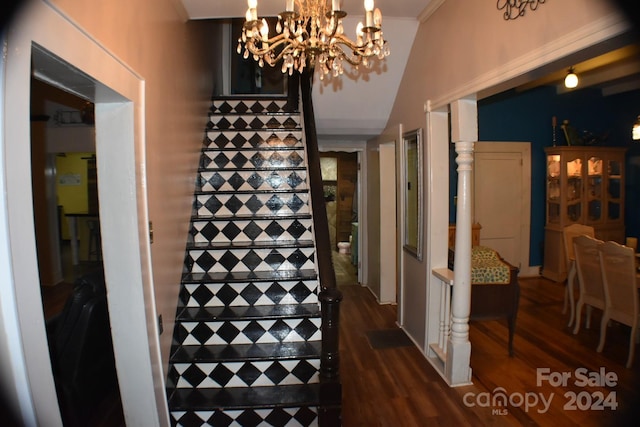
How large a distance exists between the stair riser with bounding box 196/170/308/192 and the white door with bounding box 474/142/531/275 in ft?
10.7

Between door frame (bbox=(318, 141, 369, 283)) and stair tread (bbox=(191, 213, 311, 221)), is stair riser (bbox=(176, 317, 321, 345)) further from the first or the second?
door frame (bbox=(318, 141, 369, 283))

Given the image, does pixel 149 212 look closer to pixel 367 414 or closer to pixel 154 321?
pixel 154 321

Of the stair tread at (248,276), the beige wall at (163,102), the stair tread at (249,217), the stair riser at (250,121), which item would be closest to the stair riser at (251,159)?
the beige wall at (163,102)

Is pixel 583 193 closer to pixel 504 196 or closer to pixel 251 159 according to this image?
pixel 504 196

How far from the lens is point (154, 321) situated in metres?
1.86

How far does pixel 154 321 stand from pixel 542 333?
3.63 meters

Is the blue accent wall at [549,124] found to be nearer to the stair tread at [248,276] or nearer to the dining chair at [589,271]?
the dining chair at [589,271]

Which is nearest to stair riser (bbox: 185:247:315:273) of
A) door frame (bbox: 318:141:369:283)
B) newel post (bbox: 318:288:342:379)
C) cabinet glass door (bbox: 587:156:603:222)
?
newel post (bbox: 318:288:342:379)

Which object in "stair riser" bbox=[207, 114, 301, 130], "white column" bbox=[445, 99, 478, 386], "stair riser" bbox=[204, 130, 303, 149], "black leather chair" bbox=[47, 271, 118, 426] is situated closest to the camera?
"black leather chair" bbox=[47, 271, 118, 426]

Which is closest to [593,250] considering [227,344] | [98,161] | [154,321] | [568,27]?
[568,27]

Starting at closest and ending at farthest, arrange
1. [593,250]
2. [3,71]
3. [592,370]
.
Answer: [3,71], [592,370], [593,250]

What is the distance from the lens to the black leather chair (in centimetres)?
227

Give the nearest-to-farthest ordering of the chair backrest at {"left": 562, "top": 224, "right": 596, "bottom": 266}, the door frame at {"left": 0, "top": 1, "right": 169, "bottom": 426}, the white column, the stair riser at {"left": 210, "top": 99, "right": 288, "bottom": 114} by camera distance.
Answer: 1. the door frame at {"left": 0, "top": 1, "right": 169, "bottom": 426}
2. the white column
3. the stair riser at {"left": 210, "top": 99, "right": 288, "bottom": 114}
4. the chair backrest at {"left": 562, "top": 224, "right": 596, "bottom": 266}

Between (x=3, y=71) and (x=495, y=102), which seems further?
(x=495, y=102)
